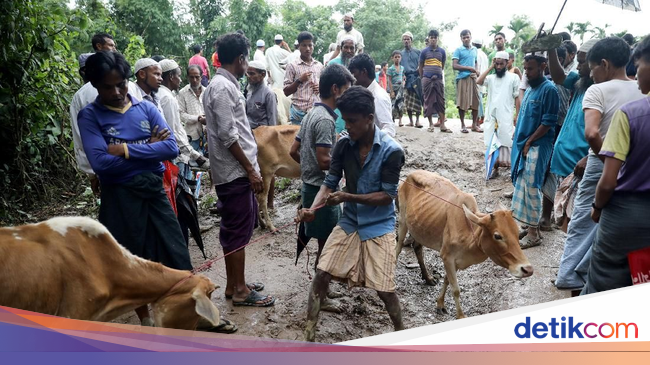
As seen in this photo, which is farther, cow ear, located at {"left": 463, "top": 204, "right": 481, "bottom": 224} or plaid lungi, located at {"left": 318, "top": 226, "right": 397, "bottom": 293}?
cow ear, located at {"left": 463, "top": 204, "right": 481, "bottom": 224}

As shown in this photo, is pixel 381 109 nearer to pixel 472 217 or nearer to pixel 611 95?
pixel 472 217

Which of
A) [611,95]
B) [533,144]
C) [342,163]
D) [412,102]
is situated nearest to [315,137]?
[342,163]

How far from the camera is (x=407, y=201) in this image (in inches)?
241

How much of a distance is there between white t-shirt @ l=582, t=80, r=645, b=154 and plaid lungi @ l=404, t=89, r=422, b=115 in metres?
8.41

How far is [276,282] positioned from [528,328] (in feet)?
9.53

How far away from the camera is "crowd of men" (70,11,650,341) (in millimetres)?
3590

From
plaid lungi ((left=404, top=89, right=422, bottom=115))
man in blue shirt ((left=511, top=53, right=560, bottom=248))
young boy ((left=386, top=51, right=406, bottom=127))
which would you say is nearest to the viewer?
man in blue shirt ((left=511, top=53, right=560, bottom=248))

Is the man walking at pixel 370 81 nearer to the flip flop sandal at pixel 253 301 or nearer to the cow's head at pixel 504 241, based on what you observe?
the cow's head at pixel 504 241

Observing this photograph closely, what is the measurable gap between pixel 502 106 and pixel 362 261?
6.19m

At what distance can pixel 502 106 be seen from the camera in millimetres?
9273

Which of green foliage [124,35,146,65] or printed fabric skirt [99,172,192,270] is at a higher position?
green foliage [124,35,146,65]

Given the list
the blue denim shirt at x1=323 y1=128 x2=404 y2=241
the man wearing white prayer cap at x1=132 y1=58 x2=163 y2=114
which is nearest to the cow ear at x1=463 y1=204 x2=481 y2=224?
the blue denim shirt at x1=323 y1=128 x2=404 y2=241

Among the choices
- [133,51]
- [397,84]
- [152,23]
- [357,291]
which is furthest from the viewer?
[152,23]

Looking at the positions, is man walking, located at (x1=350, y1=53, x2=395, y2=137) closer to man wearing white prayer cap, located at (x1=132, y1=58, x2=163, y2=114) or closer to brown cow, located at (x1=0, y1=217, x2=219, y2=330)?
man wearing white prayer cap, located at (x1=132, y1=58, x2=163, y2=114)
